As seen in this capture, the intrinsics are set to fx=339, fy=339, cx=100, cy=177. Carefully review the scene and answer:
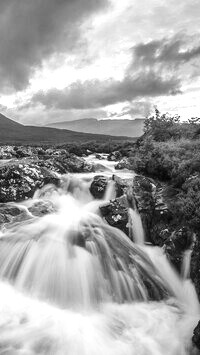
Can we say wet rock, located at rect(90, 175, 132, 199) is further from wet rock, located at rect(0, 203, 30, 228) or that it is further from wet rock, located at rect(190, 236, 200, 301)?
wet rock, located at rect(190, 236, 200, 301)

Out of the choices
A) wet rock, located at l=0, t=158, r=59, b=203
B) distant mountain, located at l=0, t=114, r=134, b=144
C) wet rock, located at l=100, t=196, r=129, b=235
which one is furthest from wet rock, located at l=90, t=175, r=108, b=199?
distant mountain, located at l=0, t=114, r=134, b=144

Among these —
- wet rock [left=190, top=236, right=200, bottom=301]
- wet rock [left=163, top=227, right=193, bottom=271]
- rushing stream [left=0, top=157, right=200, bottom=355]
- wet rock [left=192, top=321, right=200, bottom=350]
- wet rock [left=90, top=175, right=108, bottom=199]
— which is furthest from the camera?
wet rock [left=90, top=175, right=108, bottom=199]

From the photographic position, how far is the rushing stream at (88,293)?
28.2 feet

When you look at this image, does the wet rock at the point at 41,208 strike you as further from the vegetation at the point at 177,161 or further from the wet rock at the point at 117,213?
the vegetation at the point at 177,161

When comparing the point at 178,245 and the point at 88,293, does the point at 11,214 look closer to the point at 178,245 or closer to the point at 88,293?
the point at 88,293

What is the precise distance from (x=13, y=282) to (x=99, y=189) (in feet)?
24.5

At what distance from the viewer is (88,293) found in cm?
1048

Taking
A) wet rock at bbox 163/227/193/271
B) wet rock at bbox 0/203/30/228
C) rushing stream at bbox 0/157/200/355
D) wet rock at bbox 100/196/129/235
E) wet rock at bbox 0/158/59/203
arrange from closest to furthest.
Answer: rushing stream at bbox 0/157/200/355
wet rock at bbox 163/227/193/271
wet rock at bbox 100/196/129/235
wet rock at bbox 0/203/30/228
wet rock at bbox 0/158/59/203

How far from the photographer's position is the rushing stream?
28.2 feet

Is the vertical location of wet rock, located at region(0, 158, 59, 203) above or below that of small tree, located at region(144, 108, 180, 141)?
below

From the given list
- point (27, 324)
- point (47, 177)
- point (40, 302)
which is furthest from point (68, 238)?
point (47, 177)

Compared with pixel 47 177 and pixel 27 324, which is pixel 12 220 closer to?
pixel 47 177

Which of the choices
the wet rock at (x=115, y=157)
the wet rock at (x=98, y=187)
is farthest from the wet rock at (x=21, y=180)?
the wet rock at (x=115, y=157)

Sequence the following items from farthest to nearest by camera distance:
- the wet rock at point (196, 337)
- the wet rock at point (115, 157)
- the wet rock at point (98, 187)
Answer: the wet rock at point (115, 157) < the wet rock at point (98, 187) < the wet rock at point (196, 337)
